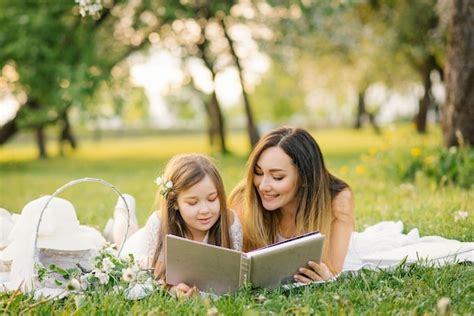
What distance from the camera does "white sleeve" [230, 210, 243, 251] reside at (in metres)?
4.04

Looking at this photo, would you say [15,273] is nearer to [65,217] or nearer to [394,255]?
[65,217]

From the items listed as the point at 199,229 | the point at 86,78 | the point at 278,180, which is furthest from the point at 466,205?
the point at 86,78

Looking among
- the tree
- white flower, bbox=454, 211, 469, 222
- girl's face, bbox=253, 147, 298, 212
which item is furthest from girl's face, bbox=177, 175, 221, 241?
the tree

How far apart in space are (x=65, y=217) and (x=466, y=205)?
355 centimetres

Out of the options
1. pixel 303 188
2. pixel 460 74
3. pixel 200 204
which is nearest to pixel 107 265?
pixel 200 204

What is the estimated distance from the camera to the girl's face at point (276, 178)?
396cm

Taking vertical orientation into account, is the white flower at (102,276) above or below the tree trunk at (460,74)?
below

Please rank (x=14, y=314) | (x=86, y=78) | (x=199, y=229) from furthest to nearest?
(x=86, y=78) < (x=199, y=229) < (x=14, y=314)

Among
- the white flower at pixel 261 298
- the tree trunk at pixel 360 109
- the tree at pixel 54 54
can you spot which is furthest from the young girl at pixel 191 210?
the tree trunk at pixel 360 109

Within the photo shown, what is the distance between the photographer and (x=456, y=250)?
4.19m

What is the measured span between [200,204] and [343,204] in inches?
36.0

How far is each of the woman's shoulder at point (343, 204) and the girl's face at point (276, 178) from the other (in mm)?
274

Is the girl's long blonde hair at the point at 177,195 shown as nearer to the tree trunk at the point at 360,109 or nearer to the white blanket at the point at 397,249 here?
the white blanket at the point at 397,249

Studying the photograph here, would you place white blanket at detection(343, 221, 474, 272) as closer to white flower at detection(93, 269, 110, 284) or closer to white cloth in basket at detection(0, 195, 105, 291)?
white flower at detection(93, 269, 110, 284)
